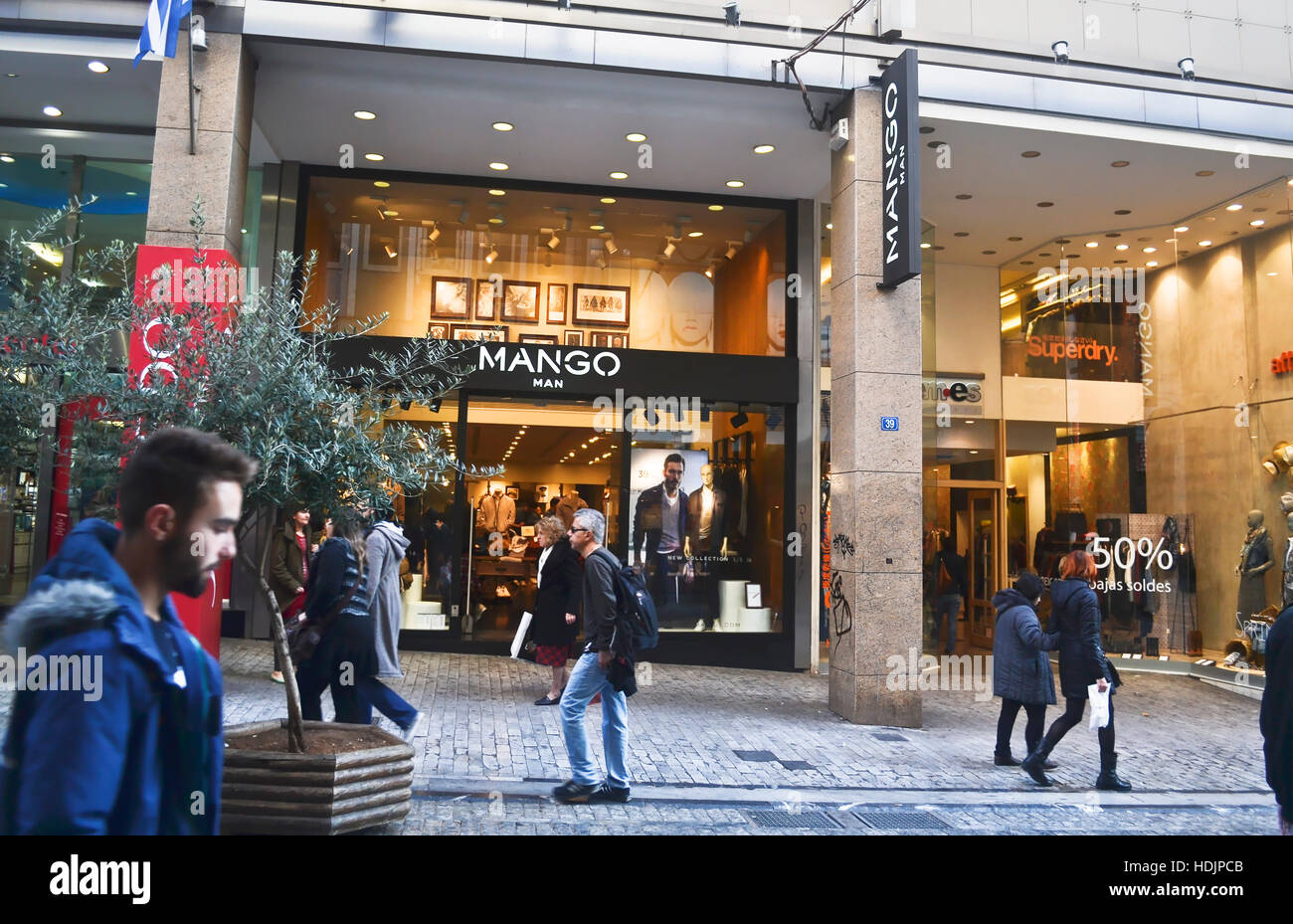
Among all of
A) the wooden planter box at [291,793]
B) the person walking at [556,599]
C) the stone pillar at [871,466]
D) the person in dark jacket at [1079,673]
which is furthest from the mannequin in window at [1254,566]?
the wooden planter box at [291,793]

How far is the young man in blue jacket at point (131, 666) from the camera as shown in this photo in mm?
1701

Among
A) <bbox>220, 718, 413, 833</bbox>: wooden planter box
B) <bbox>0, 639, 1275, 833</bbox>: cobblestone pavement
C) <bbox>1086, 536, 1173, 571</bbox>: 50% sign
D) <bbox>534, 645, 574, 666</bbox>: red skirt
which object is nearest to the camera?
<bbox>220, 718, 413, 833</bbox>: wooden planter box

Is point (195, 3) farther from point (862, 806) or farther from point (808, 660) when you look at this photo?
point (808, 660)

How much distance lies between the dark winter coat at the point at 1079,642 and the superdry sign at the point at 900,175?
130 inches

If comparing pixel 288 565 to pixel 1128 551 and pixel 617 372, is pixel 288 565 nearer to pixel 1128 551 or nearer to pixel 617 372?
pixel 617 372

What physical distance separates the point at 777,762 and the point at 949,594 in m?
6.94

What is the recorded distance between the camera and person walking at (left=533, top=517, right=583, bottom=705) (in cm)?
862

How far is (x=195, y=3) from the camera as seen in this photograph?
8703 mm

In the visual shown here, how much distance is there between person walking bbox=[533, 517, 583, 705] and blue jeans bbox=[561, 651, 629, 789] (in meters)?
2.43

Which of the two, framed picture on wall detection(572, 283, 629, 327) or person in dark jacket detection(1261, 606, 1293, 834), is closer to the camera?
person in dark jacket detection(1261, 606, 1293, 834)

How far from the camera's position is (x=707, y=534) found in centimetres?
1223

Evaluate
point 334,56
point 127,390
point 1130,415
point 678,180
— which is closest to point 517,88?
point 334,56

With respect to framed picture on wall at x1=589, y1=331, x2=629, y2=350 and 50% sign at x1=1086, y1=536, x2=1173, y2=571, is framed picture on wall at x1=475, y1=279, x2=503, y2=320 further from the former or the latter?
50% sign at x1=1086, y1=536, x2=1173, y2=571

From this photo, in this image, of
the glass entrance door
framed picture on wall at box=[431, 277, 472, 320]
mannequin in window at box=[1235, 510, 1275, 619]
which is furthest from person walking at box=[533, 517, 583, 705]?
mannequin in window at box=[1235, 510, 1275, 619]
